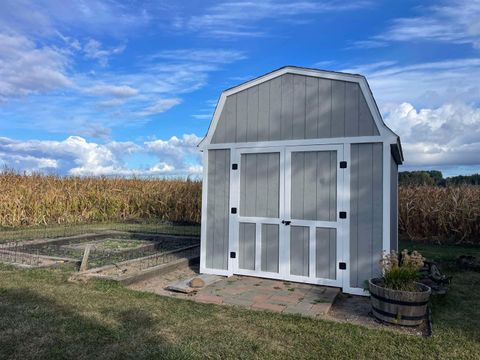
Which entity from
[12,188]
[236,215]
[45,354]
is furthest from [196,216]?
[45,354]

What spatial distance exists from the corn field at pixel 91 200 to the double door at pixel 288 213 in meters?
9.91

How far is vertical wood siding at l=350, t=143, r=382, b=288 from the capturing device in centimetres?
611

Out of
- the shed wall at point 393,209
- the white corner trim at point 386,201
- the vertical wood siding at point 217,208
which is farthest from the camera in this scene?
the vertical wood siding at point 217,208

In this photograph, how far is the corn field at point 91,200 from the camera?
14.2 meters

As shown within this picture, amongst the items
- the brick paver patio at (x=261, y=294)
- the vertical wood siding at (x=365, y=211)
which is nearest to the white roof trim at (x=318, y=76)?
the vertical wood siding at (x=365, y=211)

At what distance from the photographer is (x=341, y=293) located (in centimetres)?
622

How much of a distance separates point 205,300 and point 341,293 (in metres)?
2.16

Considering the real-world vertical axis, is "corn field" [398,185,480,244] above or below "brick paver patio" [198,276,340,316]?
above

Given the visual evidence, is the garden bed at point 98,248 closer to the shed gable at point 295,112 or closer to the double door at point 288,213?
the double door at point 288,213

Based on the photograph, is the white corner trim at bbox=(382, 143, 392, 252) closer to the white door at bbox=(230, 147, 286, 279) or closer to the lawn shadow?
the white door at bbox=(230, 147, 286, 279)

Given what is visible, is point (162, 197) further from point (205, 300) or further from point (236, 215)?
point (205, 300)

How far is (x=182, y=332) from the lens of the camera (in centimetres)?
438

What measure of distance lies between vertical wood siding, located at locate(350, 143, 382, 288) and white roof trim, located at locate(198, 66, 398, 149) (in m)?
→ 0.30

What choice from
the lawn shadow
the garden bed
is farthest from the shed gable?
the lawn shadow
